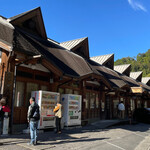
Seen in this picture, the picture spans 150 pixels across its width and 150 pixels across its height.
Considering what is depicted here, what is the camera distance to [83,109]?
1383cm

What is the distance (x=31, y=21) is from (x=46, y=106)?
7181 millimetres

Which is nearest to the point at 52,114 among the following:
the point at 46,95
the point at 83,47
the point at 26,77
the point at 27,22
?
the point at 46,95

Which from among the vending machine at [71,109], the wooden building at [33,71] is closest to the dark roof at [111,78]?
the wooden building at [33,71]

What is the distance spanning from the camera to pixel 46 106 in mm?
9406

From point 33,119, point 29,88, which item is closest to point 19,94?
point 29,88

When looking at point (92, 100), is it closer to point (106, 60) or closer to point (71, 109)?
point (71, 109)

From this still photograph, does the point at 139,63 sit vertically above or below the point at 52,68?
above

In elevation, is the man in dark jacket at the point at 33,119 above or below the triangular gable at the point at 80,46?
below

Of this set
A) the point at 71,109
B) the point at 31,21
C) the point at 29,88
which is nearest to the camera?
the point at 29,88

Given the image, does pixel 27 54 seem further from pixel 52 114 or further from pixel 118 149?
pixel 118 149

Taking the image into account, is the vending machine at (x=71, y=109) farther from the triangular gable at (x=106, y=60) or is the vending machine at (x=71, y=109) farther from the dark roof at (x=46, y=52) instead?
the triangular gable at (x=106, y=60)

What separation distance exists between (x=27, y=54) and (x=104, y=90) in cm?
1024

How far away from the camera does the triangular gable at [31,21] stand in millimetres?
12186

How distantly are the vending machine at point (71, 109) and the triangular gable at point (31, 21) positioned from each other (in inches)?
231
